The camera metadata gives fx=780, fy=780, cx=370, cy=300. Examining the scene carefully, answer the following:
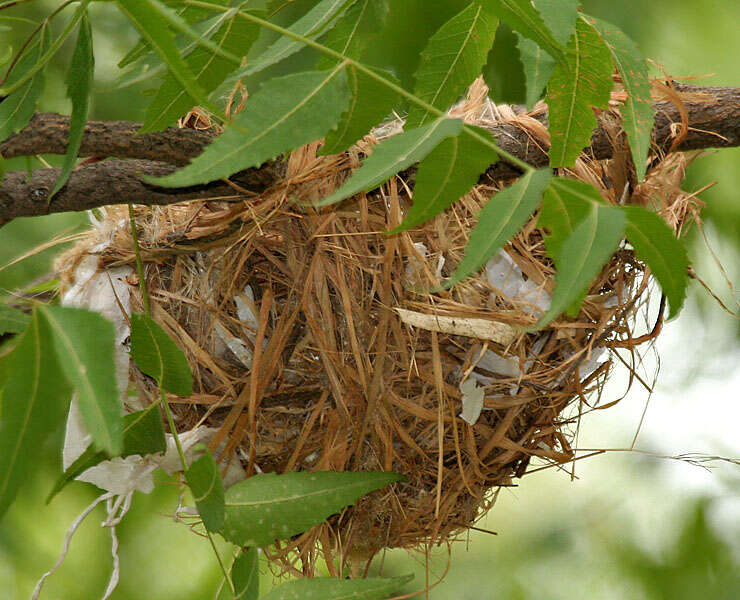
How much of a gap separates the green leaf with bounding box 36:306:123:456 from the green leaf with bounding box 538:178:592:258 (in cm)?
18

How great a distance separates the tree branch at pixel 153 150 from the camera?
50 centimetres

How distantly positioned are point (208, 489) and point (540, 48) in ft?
0.93

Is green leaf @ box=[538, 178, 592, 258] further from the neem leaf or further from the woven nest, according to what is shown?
the woven nest

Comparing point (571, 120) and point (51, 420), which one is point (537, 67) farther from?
Answer: point (51, 420)

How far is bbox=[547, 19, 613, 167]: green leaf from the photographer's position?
1.42ft

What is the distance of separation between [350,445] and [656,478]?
66 cm

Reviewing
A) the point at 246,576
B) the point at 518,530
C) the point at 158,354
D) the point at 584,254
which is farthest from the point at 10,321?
the point at 518,530

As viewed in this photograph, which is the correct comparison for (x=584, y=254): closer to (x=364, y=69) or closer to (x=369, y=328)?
(x=364, y=69)

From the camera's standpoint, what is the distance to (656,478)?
109 cm

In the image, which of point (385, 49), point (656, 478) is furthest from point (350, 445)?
point (656, 478)

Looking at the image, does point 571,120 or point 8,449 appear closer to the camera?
point 8,449

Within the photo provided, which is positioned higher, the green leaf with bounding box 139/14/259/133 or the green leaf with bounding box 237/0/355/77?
the green leaf with bounding box 237/0/355/77

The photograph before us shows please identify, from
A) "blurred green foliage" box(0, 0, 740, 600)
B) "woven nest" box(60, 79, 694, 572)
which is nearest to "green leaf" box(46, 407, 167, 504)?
"woven nest" box(60, 79, 694, 572)

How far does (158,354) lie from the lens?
1.45 ft
